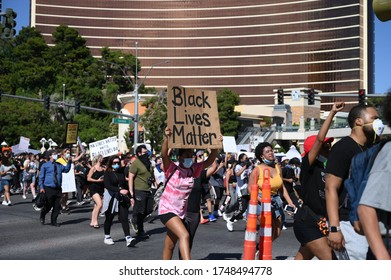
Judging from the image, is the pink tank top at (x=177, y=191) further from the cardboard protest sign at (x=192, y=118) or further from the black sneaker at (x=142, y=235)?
the black sneaker at (x=142, y=235)

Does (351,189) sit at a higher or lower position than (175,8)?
lower

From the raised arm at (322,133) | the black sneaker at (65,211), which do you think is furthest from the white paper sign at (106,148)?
the raised arm at (322,133)

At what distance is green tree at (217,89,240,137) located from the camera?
79875mm

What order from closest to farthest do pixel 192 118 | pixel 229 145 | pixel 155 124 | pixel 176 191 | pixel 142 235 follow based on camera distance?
pixel 176 191
pixel 192 118
pixel 142 235
pixel 229 145
pixel 155 124

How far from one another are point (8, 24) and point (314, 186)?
529 inches

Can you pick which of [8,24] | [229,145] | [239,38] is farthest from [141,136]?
[239,38]

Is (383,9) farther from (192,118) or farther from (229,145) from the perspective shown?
(229,145)

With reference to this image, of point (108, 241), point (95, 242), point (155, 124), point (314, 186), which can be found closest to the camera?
point (314, 186)

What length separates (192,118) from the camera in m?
6.90

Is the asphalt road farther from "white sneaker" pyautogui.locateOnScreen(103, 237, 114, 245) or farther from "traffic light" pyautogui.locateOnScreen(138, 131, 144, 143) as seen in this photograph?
"traffic light" pyautogui.locateOnScreen(138, 131, 144, 143)

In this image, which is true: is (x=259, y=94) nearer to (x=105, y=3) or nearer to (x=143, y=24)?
(x=143, y=24)

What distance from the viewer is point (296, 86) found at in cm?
12119
